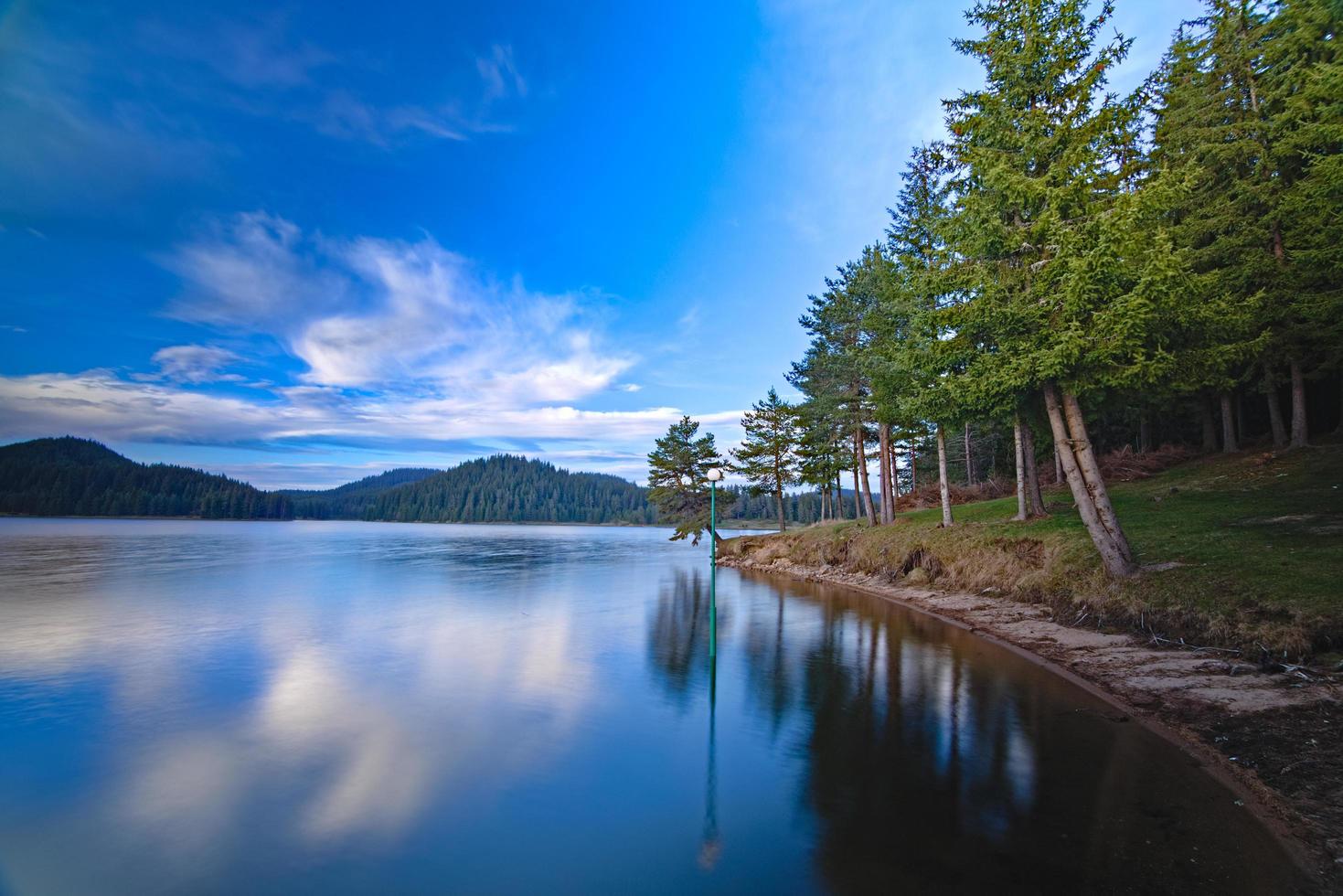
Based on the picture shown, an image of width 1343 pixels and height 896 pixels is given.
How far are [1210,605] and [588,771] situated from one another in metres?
12.8

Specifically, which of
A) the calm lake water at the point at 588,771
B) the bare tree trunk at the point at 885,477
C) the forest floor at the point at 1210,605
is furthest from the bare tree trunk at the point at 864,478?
the calm lake water at the point at 588,771

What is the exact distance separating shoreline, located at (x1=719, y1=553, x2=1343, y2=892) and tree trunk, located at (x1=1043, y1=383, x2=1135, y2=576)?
196 centimetres

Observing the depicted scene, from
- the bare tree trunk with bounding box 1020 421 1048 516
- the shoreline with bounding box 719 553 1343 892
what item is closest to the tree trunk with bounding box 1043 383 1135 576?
the shoreline with bounding box 719 553 1343 892

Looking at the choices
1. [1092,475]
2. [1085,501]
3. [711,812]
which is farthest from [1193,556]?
[711,812]

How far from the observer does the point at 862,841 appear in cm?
646

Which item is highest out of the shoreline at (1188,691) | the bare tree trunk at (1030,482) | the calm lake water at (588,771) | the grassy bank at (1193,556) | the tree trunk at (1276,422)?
the tree trunk at (1276,422)

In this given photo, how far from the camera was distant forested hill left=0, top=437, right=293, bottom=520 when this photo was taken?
454ft

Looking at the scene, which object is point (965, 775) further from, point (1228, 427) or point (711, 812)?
point (1228, 427)

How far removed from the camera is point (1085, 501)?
603 inches

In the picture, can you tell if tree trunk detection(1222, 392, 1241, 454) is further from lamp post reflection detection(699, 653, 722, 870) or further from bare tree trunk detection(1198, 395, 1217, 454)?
lamp post reflection detection(699, 653, 722, 870)

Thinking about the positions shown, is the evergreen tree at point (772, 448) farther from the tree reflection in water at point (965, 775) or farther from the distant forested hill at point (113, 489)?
the distant forested hill at point (113, 489)

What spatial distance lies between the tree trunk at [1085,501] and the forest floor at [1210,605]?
1.85 feet

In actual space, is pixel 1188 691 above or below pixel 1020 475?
below

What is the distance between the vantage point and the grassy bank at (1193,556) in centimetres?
1072
